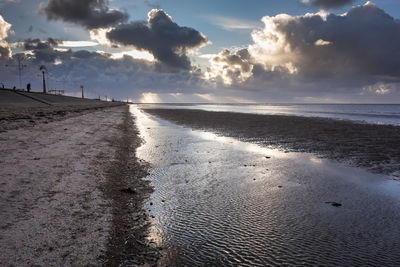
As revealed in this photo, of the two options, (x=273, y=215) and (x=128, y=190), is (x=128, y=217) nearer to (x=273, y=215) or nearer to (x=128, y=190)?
(x=128, y=190)

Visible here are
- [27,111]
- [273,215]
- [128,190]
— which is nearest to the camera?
[273,215]

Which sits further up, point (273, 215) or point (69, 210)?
point (69, 210)

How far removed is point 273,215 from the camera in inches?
217

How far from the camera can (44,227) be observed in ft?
13.8

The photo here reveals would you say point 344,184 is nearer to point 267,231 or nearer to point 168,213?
point 267,231

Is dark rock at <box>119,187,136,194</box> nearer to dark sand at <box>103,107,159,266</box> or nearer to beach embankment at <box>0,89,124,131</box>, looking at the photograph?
dark sand at <box>103,107,159,266</box>

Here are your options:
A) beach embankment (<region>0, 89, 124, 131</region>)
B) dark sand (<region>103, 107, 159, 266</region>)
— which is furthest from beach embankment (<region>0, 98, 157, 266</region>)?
beach embankment (<region>0, 89, 124, 131</region>)

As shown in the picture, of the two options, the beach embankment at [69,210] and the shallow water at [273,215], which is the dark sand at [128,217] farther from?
the shallow water at [273,215]

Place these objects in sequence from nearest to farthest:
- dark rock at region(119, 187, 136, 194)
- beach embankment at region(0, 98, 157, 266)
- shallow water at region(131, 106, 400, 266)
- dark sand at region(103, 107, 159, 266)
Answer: beach embankment at region(0, 98, 157, 266), dark sand at region(103, 107, 159, 266), shallow water at region(131, 106, 400, 266), dark rock at region(119, 187, 136, 194)

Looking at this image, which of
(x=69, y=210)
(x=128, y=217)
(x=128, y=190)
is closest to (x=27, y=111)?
(x=128, y=190)

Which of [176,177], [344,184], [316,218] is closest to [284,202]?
[316,218]

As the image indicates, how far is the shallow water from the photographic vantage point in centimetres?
401

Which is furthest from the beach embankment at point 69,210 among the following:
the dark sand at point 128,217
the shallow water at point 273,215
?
the shallow water at point 273,215

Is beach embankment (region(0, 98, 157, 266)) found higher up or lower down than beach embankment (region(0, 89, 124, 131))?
lower down
